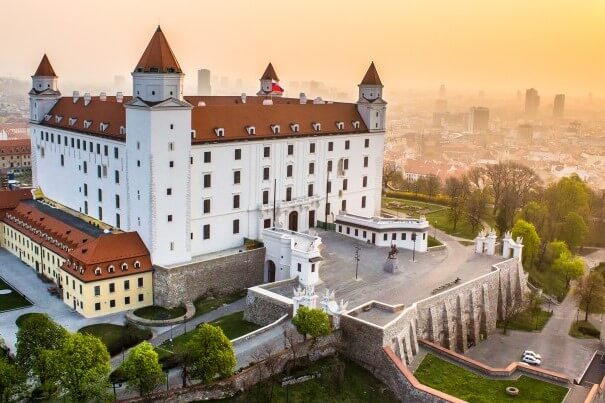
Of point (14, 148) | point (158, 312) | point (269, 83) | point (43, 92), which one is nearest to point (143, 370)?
point (158, 312)

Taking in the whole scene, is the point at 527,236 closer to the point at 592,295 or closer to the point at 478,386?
the point at 592,295

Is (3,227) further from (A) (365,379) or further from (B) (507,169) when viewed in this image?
(B) (507,169)

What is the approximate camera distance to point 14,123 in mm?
187250

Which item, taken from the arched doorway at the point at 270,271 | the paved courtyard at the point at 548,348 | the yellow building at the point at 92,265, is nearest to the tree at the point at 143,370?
the yellow building at the point at 92,265

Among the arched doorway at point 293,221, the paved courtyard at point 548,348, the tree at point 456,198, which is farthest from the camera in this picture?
the tree at point 456,198

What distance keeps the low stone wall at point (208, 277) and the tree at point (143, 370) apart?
16.2m

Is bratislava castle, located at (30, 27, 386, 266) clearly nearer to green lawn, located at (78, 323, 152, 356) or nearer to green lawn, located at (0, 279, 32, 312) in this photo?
green lawn, located at (78, 323, 152, 356)

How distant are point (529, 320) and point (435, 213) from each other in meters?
29.1

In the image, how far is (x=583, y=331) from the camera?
59.0 meters

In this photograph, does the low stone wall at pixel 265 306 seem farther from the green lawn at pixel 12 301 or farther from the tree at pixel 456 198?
the tree at pixel 456 198

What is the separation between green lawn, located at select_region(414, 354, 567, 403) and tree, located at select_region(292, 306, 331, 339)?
7.38 m

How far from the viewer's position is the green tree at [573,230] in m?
77.8

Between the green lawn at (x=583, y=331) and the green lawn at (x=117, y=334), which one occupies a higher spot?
the green lawn at (x=117, y=334)

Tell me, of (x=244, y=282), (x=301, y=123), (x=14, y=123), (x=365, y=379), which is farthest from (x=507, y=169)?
(x=14, y=123)
